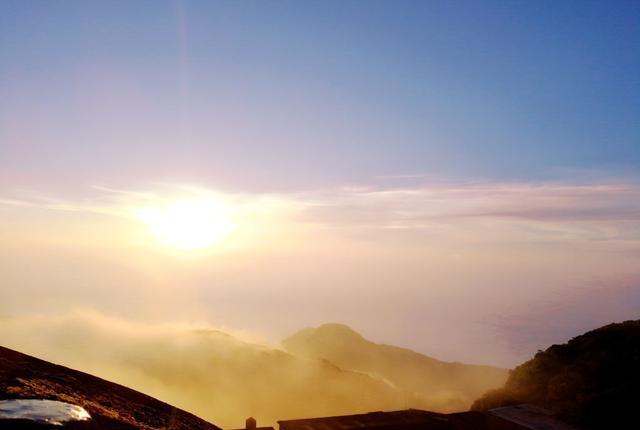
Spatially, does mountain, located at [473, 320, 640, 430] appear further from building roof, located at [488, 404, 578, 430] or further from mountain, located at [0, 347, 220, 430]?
mountain, located at [0, 347, 220, 430]

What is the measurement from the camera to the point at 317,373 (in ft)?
417

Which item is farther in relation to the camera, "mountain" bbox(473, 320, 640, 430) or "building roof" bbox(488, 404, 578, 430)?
"mountain" bbox(473, 320, 640, 430)

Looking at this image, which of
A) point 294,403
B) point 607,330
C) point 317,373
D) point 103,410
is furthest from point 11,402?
point 317,373

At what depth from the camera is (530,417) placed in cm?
2017

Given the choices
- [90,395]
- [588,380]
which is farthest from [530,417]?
[588,380]

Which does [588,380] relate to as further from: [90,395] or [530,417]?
[90,395]

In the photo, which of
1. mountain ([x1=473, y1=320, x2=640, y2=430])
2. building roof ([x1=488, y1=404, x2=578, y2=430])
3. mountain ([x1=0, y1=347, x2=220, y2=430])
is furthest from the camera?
mountain ([x1=473, y1=320, x2=640, y2=430])

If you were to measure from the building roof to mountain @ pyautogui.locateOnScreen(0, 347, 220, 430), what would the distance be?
12.8 m

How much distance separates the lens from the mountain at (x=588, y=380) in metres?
31.5

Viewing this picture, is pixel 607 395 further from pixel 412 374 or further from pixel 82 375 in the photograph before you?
pixel 412 374

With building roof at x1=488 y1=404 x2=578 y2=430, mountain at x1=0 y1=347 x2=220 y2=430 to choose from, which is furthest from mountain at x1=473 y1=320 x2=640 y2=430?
mountain at x1=0 y1=347 x2=220 y2=430

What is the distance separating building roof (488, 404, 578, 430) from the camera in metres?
18.9

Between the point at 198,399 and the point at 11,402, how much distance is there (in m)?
108

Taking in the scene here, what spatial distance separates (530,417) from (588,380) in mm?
23688
